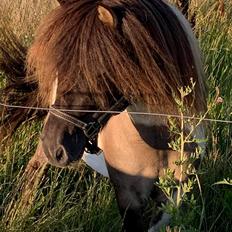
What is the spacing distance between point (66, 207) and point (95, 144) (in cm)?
44

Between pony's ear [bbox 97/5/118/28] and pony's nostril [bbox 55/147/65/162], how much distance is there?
45cm

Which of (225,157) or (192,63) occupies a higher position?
(192,63)

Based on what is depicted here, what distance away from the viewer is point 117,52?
1.86m

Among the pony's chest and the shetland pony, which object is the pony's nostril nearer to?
the shetland pony

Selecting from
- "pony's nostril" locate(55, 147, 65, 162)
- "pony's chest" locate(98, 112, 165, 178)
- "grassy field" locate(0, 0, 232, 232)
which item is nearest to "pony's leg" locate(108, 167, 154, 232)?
"pony's chest" locate(98, 112, 165, 178)

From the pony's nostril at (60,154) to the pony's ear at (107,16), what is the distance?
45cm

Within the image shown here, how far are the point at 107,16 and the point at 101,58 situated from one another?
0.14 metres

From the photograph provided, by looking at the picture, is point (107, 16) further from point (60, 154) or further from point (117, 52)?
point (60, 154)

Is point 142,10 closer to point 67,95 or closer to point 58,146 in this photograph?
point 67,95

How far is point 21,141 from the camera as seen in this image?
10.4 feet

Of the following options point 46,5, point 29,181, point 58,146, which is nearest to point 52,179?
point 29,181

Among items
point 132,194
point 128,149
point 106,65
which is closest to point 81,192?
point 132,194

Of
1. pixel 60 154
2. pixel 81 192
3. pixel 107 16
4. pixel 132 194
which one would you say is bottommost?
pixel 81 192

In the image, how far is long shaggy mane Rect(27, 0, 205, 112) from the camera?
1841mm
